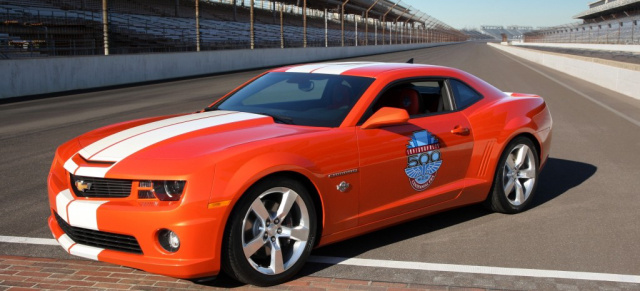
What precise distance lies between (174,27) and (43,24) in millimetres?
14651

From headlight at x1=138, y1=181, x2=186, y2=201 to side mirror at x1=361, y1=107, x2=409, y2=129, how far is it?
4.75ft

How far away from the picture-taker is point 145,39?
123ft

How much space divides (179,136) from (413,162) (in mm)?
1713

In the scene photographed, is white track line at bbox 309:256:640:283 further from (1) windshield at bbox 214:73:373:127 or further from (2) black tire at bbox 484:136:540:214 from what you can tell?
(2) black tire at bbox 484:136:540:214

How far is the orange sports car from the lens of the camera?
3.73 meters

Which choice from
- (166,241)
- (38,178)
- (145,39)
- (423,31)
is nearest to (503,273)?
(166,241)

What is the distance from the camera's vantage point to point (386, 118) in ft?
14.8

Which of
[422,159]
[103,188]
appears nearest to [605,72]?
[422,159]

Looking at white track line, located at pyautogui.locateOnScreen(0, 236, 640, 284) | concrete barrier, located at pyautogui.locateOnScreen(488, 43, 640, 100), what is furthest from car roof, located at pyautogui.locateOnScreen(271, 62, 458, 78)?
concrete barrier, located at pyautogui.locateOnScreen(488, 43, 640, 100)

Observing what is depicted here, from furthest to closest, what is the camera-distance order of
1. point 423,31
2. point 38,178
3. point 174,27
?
point 423,31, point 174,27, point 38,178

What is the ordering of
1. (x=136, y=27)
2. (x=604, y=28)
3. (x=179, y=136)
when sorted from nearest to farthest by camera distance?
1. (x=179, y=136)
2. (x=136, y=27)
3. (x=604, y=28)

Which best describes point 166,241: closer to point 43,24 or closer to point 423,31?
point 43,24

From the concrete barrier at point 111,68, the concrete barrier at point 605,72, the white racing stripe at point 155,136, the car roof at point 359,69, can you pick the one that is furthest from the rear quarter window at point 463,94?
the concrete barrier at point 111,68

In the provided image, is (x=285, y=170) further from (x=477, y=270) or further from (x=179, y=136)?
(x=477, y=270)
